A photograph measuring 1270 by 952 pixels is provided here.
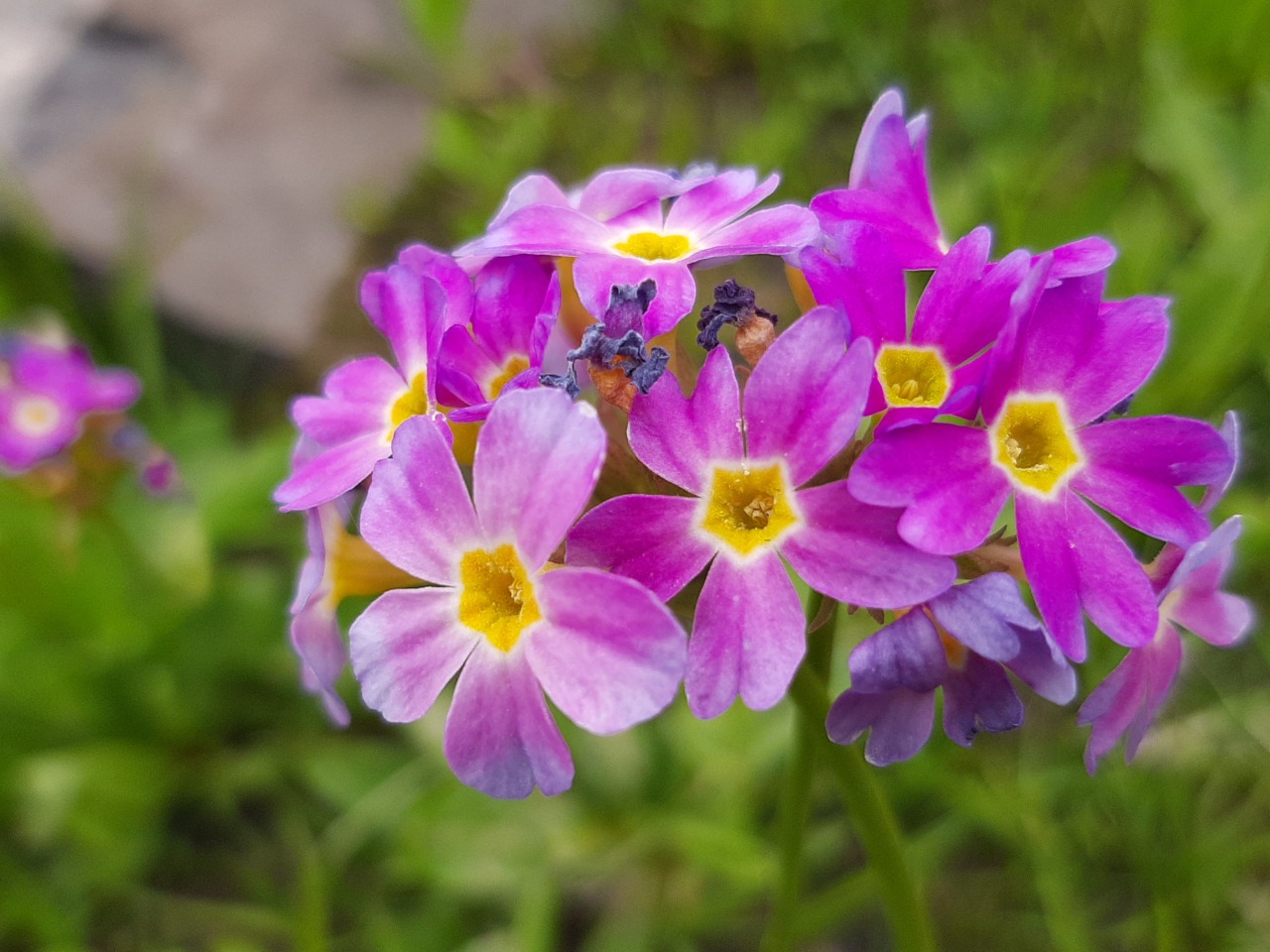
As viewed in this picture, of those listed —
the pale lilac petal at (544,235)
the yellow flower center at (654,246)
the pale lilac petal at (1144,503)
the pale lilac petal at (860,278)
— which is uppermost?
the pale lilac petal at (860,278)

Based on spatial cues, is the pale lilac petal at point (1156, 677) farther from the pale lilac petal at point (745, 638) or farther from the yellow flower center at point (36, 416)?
the yellow flower center at point (36, 416)

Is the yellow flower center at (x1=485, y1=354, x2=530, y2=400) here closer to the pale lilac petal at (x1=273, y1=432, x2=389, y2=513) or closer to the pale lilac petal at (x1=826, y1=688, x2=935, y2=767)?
the pale lilac petal at (x1=273, y1=432, x2=389, y2=513)

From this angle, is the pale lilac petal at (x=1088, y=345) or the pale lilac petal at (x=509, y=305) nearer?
the pale lilac petal at (x=1088, y=345)

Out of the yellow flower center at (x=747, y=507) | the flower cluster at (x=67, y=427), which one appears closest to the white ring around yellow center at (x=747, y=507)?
the yellow flower center at (x=747, y=507)

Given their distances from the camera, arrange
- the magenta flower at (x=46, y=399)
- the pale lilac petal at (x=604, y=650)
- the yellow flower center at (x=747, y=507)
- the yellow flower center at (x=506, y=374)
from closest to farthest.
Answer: the pale lilac petal at (x=604, y=650) → the yellow flower center at (x=747, y=507) → the yellow flower center at (x=506, y=374) → the magenta flower at (x=46, y=399)

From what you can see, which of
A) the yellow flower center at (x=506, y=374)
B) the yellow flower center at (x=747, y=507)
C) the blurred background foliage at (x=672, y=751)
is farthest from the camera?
the blurred background foliage at (x=672, y=751)

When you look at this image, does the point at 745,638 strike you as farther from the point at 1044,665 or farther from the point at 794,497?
the point at 1044,665

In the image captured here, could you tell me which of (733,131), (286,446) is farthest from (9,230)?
(733,131)

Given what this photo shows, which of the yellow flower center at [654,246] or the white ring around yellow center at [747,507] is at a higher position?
the yellow flower center at [654,246]
